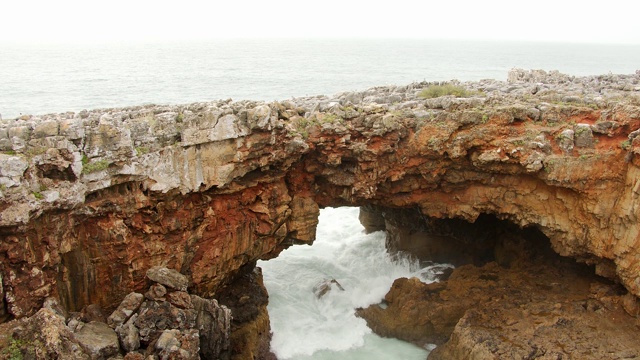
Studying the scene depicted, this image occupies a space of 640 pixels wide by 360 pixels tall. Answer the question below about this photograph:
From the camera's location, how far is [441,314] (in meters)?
17.6

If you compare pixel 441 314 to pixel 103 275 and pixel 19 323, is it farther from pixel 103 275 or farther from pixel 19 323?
pixel 19 323

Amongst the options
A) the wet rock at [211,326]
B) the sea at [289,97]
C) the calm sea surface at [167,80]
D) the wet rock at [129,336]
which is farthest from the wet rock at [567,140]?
the calm sea surface at [167,80]

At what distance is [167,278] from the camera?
533 inches

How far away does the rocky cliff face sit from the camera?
1222 cm

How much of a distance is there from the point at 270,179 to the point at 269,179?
4 centimetres

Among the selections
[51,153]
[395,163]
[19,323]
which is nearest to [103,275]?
[19,323]

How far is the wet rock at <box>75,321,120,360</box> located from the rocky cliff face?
1.37 metres

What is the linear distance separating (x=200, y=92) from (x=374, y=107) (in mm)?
39362

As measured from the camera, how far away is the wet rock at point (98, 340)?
37.1ft

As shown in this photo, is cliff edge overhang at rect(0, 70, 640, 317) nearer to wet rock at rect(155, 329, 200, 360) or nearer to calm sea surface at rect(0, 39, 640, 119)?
wet rock at rect(155, 329, 200, 360)

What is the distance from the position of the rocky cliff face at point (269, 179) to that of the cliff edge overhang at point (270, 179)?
41 millimetres

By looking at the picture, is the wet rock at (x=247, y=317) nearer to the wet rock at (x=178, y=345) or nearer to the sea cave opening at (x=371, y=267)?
the sea cave opening at (x=371, y=267)

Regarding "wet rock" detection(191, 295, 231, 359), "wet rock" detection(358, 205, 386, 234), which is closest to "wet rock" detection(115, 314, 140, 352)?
"wet rock" detection(191, 295, 231, 359)

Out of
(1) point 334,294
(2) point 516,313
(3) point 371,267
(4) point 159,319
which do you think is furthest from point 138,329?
(3) point 371,267
